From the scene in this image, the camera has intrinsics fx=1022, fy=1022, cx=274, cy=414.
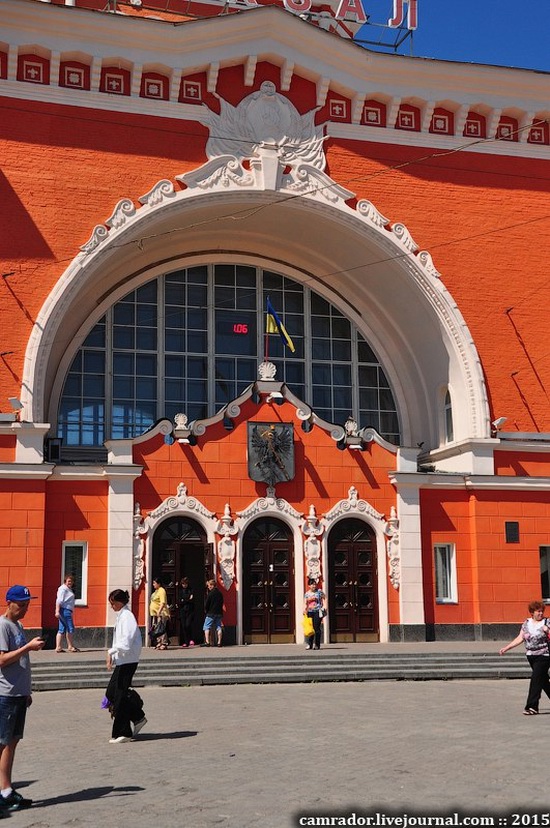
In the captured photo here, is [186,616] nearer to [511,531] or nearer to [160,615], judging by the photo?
[160,615]

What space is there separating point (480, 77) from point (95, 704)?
16.2 meters

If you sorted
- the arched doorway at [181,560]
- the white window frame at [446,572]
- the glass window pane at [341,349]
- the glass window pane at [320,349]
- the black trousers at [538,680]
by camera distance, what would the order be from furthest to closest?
the glass window pane at [341,349] < the glass window pane at [320,349] < the white window frame at [446,572] < the arched doorway at [181,560] < the black trousers at [538,680]

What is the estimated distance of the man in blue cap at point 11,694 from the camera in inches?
282

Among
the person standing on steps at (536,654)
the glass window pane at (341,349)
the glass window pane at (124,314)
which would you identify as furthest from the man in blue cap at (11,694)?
the glass window pane at (341,349)

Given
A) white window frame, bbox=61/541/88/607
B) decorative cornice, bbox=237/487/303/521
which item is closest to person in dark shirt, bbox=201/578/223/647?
decorative cornice, bbox=237/487/303/521

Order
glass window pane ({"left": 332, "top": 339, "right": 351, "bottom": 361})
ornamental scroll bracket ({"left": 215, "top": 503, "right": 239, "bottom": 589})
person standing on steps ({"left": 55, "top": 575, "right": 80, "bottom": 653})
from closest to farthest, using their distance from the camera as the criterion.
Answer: person standing on steps ({"left": 55, "top": 575, "right": 80, "bottom": 653}) → ornamental scroll bracket ({"left": 215, "top": 503, "right": 239, "bottom": 589}) → glass window pane ({"left": 332, "top": 339, "right": 351, "bottom": 361})

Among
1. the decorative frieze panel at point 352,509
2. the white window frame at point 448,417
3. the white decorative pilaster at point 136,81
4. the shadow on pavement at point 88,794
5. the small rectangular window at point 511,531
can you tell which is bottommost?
the shadow on pavement at point 88,794

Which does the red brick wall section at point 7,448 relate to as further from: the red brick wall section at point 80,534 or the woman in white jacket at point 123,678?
the woman in white jacket at point 123,678

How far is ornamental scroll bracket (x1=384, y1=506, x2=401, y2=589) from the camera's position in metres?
21.2

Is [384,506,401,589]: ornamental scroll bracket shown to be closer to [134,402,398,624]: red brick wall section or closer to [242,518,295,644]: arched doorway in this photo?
[134,402,398,624]: red brick wall section

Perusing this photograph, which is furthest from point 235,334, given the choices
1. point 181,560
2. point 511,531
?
point 511,531

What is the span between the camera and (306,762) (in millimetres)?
8656

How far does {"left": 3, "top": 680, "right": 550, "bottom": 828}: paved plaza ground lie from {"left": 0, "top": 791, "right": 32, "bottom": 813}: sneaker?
0.30ft

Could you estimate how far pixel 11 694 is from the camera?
7344mm
